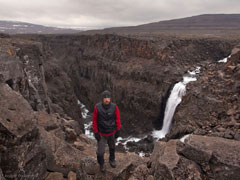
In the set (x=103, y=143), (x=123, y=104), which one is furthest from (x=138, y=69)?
(x=103, y=143)

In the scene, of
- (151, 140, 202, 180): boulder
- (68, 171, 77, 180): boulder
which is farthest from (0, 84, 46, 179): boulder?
(151, 140, 202, 180): boulder

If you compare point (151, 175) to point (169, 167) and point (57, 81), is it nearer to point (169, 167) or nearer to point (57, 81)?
point (169, 167)

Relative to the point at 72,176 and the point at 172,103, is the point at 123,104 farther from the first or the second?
the point at 72,176

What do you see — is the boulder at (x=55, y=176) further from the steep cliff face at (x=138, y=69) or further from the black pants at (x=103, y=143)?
the steep cliff face at (x=138, y=69)

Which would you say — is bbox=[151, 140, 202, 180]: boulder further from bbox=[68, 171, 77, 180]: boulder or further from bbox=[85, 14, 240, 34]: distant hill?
bbox=[85, 14, 240, 34]: distant hill

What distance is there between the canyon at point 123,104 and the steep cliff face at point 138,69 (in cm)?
18

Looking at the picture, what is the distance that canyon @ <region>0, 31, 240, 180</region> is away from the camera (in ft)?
18.4

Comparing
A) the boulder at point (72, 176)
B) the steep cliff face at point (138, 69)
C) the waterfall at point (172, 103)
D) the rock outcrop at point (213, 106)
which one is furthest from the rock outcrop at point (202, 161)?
the steep cliff face at point (138, 69)

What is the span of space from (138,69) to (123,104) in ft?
22.6

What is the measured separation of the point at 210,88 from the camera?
1977 cm

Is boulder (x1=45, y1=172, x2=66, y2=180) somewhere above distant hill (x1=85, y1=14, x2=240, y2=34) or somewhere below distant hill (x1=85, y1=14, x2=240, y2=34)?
below

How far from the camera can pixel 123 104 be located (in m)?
34.7

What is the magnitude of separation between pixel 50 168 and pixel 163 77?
82.1 feet

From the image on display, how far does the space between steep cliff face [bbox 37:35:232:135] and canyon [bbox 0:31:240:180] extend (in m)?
0.18
